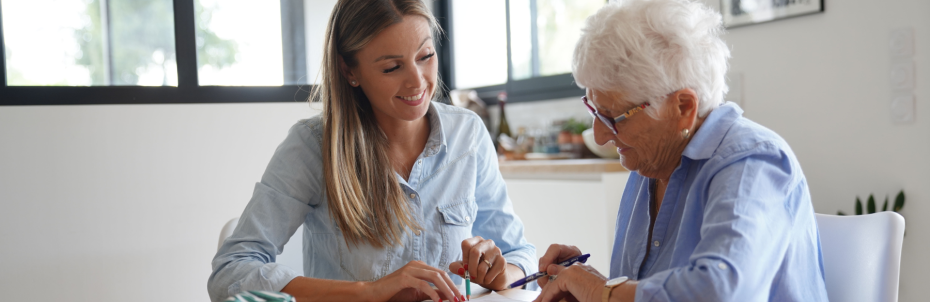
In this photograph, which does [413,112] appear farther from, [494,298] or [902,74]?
[902,74]

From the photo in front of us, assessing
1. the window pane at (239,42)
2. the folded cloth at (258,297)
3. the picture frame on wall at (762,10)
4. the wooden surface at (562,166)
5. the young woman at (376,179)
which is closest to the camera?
the folded cloth at (258,297)

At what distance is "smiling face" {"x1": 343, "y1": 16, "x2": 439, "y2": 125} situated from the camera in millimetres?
1404

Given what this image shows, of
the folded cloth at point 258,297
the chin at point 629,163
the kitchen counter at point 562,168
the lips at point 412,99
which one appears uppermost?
the lips at point 412,99

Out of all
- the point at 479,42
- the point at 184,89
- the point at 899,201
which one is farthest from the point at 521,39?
the point at 899,201

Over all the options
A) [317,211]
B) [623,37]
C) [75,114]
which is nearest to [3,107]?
[75,114]

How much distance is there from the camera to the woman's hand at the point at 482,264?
1.22m

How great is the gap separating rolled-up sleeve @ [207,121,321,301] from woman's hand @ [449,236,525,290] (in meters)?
0.32

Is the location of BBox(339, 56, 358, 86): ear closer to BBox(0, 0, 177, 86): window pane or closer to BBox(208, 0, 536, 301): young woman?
BBox(208, 0, 536, 301): young woman

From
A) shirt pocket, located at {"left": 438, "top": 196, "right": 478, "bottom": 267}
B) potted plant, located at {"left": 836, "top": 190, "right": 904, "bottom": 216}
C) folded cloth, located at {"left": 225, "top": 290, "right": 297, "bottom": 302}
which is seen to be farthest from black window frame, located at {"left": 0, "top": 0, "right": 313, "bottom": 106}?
potted plant, located at {"left": 836, "top": 190, "right": 904, "bottom": 216}

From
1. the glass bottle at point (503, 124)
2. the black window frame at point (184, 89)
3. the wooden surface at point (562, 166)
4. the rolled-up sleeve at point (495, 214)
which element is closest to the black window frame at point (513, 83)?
the glass bottle at point (503, 124)

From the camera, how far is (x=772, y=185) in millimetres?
892

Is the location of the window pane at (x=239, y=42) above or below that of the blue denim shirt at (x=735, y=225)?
above

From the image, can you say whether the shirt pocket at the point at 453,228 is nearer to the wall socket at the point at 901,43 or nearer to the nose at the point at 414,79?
the nose at the point at 414,79

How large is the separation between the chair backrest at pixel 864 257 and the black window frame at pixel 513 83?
193 centimetres
